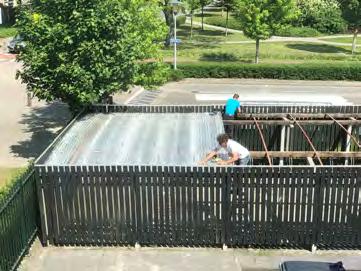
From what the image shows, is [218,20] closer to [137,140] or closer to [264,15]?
[264,15]

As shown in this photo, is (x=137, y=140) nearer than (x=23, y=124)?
Yes

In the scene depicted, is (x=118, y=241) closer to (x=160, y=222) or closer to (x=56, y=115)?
(x=160, y=222)

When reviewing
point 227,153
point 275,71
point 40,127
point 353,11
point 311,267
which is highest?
point 353,11

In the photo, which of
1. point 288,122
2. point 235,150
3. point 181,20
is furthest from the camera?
point 181,20

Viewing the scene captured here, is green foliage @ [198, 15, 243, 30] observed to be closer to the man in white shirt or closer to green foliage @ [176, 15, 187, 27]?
green foliage @ [176, 15, 187, 27]

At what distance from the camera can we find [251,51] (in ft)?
136

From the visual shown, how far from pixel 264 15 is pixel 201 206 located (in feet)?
87.8

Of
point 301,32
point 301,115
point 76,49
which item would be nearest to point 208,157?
point 76,49

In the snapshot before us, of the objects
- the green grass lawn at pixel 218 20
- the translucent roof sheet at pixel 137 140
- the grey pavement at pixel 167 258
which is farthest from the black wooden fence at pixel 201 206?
the green grass lawn at pixel 218 20

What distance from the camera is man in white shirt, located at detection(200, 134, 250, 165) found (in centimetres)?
1121

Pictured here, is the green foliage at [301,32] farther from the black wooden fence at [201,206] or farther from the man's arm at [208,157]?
the black wooden fence at [201,206]

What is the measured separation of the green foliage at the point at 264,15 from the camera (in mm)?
35156

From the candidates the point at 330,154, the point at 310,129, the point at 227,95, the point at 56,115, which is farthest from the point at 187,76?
the point at 330,154

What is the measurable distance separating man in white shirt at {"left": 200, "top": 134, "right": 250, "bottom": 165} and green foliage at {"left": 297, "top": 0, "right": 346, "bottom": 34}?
46274mm
